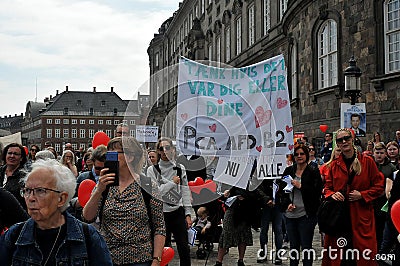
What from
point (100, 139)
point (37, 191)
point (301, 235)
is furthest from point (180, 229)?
point (37, 191)

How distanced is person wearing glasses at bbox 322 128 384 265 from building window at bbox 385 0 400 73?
1050 centimetres

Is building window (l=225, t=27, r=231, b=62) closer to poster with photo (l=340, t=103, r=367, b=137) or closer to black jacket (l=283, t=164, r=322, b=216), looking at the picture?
poster with photo (l=340, t=103, r=367, b=137)

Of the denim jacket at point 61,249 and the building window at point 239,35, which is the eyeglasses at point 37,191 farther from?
the building window at point 239,35

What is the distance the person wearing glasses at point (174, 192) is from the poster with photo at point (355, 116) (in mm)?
6090

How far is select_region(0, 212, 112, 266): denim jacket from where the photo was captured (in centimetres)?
297

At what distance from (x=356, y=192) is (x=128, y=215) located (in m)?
3.35

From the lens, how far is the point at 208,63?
7.43m

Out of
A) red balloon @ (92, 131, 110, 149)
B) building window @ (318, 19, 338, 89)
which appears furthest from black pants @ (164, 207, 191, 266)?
building window @ (318, 19, 338, 89)

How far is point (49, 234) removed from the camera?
306 cm

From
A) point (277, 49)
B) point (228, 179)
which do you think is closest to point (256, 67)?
point (228, 179)

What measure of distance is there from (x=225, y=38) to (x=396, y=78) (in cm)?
2628

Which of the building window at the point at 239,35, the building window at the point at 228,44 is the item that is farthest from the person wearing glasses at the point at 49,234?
the building window at the point at 228,44

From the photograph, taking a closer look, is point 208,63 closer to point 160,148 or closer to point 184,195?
point 160,148

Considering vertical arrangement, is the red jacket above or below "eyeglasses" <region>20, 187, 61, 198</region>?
below
